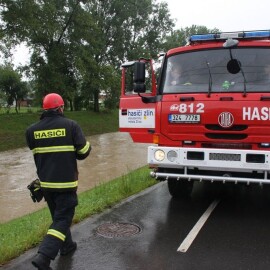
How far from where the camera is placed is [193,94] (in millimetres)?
6160

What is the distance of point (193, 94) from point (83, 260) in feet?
9.65

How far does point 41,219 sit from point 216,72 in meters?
3.52

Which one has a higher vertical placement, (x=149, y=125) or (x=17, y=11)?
(x=17, y=11)

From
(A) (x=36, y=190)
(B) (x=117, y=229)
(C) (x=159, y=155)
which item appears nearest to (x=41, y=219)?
(B) (x=117, y=229)

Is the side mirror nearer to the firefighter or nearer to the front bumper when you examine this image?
the front bumper

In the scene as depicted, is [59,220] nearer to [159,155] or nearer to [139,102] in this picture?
[159,155]

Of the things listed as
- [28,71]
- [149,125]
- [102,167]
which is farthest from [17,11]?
[149,125]

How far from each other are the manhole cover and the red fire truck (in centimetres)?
90

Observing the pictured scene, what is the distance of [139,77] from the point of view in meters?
6.58

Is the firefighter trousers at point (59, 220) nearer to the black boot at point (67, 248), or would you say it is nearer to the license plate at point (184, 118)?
the black boot at point (67, 248)

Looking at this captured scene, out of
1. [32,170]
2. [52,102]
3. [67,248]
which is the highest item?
[52,102]

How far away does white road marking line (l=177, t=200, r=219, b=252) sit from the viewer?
5.02 metres

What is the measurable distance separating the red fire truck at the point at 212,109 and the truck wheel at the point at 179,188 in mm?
944

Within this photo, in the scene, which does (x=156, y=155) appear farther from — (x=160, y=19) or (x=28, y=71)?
(x=160, y=19)
